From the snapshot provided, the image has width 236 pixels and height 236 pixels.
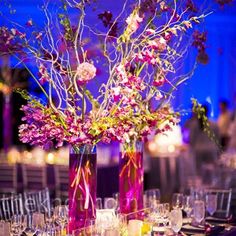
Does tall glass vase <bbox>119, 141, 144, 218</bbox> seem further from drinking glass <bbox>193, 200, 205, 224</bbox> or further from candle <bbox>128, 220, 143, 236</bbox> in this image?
candle <bbox>128, 220, 143, 236</bbox>

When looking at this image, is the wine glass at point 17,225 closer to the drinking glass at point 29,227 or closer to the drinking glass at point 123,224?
the drinking glass at point 29,227

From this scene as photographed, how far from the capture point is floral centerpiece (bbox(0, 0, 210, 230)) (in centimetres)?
342

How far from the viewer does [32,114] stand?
11.4 feet

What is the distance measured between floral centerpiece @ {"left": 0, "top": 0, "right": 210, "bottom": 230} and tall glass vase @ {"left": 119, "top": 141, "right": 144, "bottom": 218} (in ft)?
1.03

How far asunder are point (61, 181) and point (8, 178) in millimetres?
819

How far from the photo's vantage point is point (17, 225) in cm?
357

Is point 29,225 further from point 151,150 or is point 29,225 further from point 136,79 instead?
point 151,150

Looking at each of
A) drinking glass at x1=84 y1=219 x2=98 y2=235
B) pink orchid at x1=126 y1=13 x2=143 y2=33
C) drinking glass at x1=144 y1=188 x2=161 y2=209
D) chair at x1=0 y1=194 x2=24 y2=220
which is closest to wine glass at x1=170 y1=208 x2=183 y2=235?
drinking glass at x1=84 y1=219 x2=98 y2=235

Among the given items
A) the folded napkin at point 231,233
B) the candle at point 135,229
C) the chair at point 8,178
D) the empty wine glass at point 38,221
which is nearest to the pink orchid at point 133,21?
the candle at point 135,229

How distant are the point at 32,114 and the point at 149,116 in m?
0.68

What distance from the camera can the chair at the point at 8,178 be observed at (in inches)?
323

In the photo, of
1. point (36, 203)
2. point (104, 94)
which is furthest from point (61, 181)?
point (104, 94)

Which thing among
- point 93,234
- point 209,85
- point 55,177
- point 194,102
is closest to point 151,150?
point 55,177

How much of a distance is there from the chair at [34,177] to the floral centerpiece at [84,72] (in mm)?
4499
